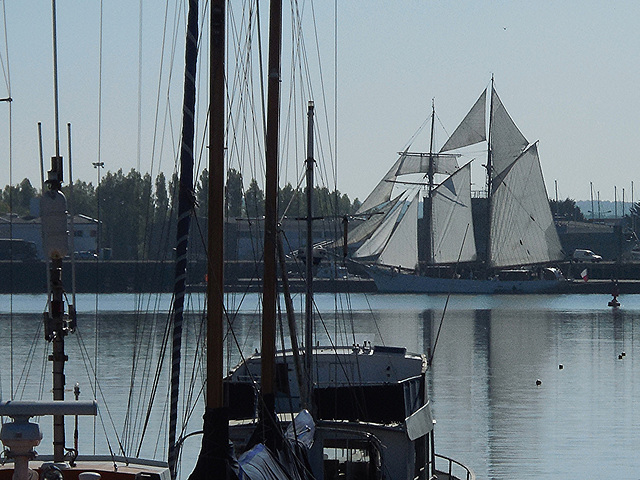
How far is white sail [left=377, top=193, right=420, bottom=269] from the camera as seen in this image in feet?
400

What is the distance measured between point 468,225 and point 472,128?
47.6 feet

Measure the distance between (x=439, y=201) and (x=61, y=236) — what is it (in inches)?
4406

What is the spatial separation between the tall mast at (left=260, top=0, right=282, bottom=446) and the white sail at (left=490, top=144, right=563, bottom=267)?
10161 cm

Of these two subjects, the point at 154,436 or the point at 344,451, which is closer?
the point at 344,451

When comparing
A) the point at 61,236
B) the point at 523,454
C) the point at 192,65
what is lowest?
the point at 523,454

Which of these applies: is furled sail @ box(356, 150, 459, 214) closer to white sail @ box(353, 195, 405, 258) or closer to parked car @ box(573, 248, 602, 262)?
white sail @ box(353, 195, 405, 258)

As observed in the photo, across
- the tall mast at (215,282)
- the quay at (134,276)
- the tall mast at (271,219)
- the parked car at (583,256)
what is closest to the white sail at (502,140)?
the quay at (134,276)

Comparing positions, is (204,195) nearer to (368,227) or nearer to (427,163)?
(368,227)

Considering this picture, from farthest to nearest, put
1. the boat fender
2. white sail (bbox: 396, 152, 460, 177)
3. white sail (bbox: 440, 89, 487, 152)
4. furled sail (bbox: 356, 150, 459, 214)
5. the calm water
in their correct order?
1. white sail (bbox: 396, 152, 460, 177)
2. furled sail (bbox: 356, 150, 459, 214)
3. white sail (bbox: 440, 89, 487, 152)
4. the calm water
5. the boat fender

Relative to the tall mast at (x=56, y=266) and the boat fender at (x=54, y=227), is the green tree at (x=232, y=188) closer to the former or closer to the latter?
the tall mast at (x=56, y=266)

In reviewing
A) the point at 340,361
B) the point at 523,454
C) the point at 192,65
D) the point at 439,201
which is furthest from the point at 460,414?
the point at 439,201

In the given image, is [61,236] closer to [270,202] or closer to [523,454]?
[270,202]

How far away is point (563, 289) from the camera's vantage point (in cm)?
13125

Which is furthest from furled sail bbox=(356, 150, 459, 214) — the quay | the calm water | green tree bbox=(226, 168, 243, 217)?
the calm water
